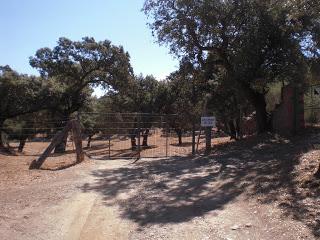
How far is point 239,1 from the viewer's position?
59.5 ft

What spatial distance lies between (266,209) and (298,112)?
34.6 feet

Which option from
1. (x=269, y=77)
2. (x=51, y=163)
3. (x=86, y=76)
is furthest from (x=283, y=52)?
(x=86, y=76)

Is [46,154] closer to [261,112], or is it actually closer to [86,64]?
[261,112]

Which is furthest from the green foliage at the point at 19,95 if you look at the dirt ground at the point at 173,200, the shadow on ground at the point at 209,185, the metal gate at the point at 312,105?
the metal gate at the point at 312,105

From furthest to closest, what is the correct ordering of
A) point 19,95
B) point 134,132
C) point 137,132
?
point 19,95 < point 134,132 < point 137,132

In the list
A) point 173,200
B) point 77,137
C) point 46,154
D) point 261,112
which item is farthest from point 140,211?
point 261,112

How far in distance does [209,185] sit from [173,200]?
160 centimetres

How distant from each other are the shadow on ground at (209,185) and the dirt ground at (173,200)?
20mm

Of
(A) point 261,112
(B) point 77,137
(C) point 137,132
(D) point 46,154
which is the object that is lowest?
(D) point 46,154

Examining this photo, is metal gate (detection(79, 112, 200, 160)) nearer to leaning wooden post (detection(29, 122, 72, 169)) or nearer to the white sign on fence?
leaning wooden post (detection(29, 122, 72, 169))

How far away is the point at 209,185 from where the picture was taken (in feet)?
37.2

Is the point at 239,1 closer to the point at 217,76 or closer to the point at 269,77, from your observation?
the point at 269,77

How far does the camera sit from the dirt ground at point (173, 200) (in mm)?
7879

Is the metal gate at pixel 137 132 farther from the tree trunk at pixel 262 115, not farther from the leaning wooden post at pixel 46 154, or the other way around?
the tree trunk at pixel 262 115
